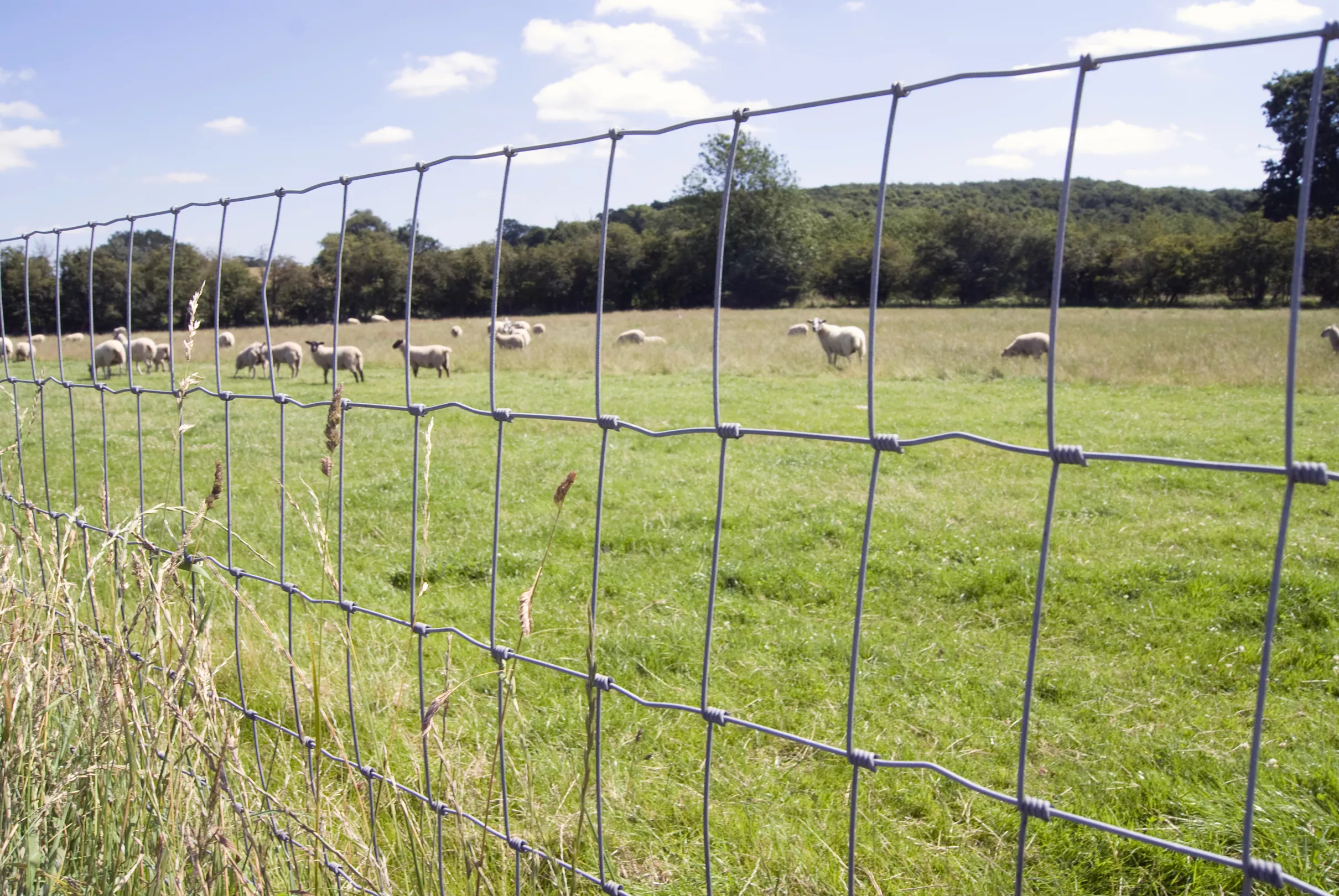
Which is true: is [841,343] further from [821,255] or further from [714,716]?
[714,716]

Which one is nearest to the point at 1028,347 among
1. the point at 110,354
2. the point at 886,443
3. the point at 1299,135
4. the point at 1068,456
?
the point at 1299,135

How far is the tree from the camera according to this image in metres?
1.51

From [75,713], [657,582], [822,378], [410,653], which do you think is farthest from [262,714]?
[822,378]

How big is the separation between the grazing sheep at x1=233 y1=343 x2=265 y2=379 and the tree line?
3.17 ft

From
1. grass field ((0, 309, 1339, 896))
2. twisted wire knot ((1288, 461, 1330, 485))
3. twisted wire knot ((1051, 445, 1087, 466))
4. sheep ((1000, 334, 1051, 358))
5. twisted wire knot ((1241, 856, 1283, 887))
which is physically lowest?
grass field ((0, 309, 1339, 896))

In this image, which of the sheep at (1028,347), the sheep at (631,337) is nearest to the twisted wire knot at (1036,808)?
the sheep at (1028,347)

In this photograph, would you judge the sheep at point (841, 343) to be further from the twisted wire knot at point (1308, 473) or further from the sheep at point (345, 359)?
the twisted wire knot at point (1308, 473)

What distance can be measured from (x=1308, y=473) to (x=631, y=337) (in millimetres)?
21529

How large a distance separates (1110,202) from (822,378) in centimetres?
724

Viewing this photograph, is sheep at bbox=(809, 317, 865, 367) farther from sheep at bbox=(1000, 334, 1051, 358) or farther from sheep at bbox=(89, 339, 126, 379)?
sheep at bbox=(89, 339, 126, 379)

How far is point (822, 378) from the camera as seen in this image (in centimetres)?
1418

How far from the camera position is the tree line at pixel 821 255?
13.9 feet

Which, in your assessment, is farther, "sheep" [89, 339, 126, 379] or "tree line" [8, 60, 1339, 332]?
"sheep" [89, 339, 126, 379]

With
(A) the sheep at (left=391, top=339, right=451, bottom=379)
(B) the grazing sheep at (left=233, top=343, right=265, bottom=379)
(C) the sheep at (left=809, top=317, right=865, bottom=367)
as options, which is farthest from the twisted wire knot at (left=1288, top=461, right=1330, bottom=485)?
(B) the grazing sheep at (left=233, top=343, right=265, bottom=379)
